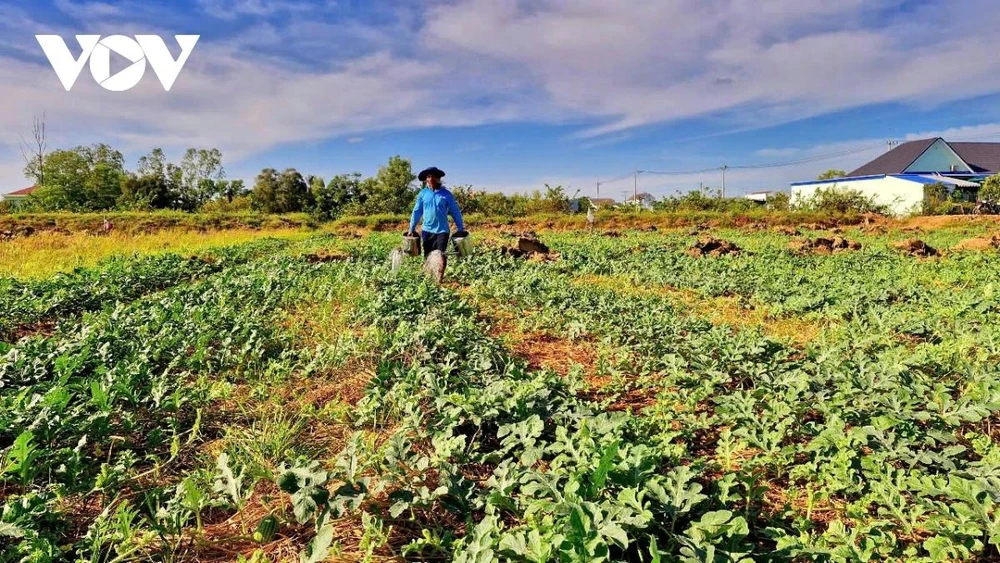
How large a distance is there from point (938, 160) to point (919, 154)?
98.8 inches

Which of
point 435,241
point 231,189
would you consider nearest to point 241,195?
point 231,189

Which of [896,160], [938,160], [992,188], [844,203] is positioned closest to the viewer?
[992,188]

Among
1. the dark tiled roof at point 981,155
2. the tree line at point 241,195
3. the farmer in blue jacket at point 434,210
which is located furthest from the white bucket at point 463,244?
the dark tiled roof at point 981,155

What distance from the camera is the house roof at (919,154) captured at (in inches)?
1752

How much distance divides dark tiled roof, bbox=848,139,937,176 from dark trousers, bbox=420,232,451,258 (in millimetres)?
50943

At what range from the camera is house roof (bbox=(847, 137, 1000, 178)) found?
44500 millimetres

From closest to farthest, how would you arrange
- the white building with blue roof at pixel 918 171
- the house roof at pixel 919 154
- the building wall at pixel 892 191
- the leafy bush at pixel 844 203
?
1. the leafy bush at pixel 844 203
2. the building wall at pixel 892 191
3. the white building with blue roof at pixel 918 171
4. the house roof at pixel 919 154

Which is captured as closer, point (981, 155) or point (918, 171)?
point (918, 171)

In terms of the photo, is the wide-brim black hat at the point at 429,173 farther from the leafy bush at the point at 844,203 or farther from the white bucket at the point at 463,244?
the leafy bush at the point at 844,203

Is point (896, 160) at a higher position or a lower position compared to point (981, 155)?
lower

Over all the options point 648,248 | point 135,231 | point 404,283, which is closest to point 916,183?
point 648,248

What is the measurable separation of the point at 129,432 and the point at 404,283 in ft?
13.6

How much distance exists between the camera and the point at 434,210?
300 inches

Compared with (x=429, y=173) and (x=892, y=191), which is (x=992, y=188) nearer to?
(x=892, y=191)
